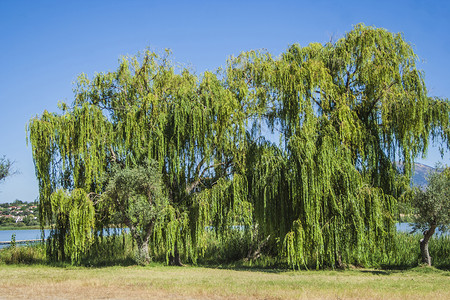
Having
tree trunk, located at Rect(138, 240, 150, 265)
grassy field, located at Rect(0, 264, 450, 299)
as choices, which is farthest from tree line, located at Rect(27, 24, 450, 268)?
grassy field, located at Rect(0, 264, 450, 299)

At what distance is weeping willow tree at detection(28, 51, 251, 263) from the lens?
70.5 ft

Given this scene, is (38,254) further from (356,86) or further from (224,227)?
(356,86)

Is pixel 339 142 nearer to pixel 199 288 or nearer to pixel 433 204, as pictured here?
pixel 433 204

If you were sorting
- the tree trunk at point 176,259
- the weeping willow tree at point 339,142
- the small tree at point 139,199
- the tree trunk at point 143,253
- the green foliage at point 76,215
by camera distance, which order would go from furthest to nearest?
the tree trunk at point 176,259
the tree trunk at point 143,253
the small tree at point 139,199
the green foliage at point 76,215
the weeping willow tree at point 339,142

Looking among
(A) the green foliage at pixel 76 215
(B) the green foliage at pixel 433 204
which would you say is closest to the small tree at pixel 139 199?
(A) the green foliage at pixel 76 215

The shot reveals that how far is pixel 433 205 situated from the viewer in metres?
19.4

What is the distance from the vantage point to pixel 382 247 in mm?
18938

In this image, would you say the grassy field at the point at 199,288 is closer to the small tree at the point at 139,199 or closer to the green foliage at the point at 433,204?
the green foliage at the point at 433,204

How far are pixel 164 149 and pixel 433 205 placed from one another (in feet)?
39.0

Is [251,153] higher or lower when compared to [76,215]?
higher

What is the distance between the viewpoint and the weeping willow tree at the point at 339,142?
62.1 ft

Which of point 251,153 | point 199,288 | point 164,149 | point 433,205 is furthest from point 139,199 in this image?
point 433,205

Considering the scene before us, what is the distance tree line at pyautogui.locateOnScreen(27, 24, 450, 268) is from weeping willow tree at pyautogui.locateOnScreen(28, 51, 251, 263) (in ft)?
0.20

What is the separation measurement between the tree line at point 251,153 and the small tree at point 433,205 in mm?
1113
